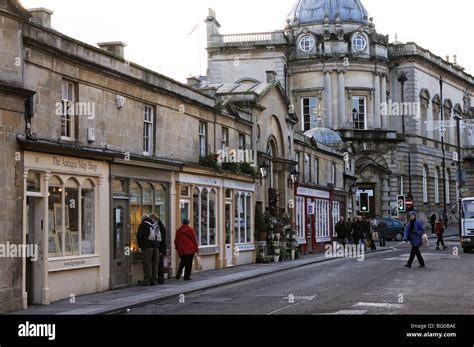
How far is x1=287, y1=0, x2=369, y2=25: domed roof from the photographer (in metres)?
72.1

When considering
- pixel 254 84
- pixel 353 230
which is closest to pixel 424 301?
pixel 254 84

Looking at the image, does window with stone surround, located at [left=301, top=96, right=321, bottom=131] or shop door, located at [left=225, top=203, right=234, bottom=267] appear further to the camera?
window with stone surround, located at [left=301, top=96, right=321, bottom=131]

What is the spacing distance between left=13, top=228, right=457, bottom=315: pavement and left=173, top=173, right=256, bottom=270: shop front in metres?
1.11

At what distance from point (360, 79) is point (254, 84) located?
36391 mm

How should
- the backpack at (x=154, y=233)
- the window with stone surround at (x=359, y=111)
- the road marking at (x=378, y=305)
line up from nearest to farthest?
the road marking at (x=378, y=305) → the backpack at (x=154, y=233) → the window with stone surround at (x=359, y=111)

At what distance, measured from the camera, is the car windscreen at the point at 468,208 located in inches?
1438

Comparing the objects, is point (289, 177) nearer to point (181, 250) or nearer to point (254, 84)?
point (254, 84)

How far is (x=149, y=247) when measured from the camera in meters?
20.7

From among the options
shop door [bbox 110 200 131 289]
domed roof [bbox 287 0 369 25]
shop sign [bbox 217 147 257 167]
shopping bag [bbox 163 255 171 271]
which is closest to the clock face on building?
domed roof [bbox 287 0 369 25]

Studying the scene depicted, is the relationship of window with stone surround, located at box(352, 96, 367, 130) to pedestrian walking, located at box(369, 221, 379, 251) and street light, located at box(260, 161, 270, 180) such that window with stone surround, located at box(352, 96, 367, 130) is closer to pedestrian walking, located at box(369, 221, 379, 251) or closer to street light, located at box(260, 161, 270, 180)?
pedestrian walking, located at box(369, 221, 379, 251)

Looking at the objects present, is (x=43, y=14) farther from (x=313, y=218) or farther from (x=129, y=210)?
(x=313, y=218)

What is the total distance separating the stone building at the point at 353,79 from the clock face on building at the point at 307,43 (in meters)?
0.09

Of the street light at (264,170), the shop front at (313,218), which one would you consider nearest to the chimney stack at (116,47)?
the street light at (264,170)

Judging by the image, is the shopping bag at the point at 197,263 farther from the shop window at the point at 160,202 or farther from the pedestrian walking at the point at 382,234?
the pedestrian walking at the point at 382,234
